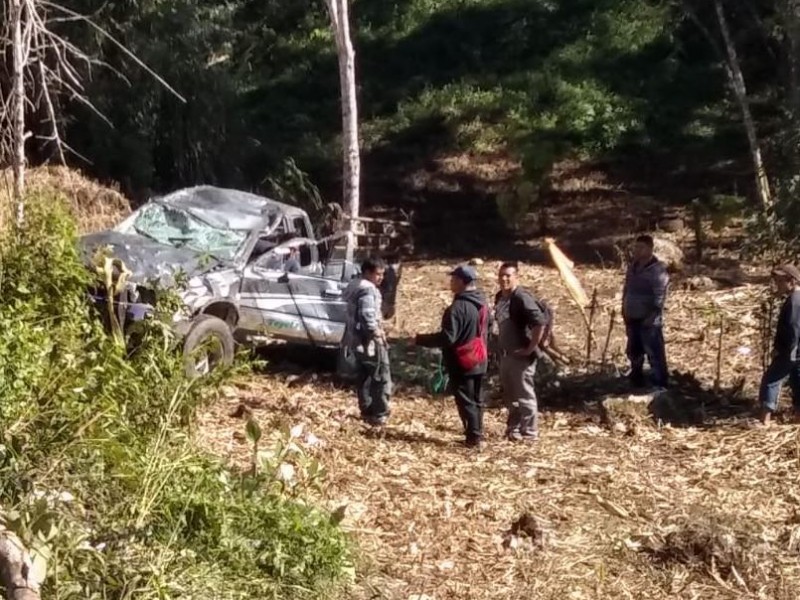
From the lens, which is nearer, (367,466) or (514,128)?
(367,466)

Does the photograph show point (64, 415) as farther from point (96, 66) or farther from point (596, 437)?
point (96, 66)

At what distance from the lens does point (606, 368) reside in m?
13.5

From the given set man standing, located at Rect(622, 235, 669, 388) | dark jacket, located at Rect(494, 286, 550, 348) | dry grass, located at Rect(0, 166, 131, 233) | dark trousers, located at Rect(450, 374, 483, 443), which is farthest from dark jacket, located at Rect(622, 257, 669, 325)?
dry grass, located at Rect(0, 166, 131, 233)

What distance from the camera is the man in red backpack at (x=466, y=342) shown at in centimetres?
972

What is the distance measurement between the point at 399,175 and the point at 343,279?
48.5 ft

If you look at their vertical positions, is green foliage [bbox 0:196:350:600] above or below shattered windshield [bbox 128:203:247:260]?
below

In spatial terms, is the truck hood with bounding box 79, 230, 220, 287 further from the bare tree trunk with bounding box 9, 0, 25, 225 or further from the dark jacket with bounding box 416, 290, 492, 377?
the dark jacket with bounding box 416, 290, 492, 377

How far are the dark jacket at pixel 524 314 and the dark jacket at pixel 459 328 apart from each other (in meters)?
0.25

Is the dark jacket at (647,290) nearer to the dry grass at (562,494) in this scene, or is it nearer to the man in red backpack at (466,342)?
the dry grass at (562,494)

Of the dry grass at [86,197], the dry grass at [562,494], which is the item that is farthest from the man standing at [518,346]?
the dry grass at [86,197]

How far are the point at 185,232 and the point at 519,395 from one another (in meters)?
4.01

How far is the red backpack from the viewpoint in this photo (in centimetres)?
978

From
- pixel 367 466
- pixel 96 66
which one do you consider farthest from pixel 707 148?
pixel 367 466

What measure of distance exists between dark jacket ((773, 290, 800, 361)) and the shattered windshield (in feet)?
16.3
